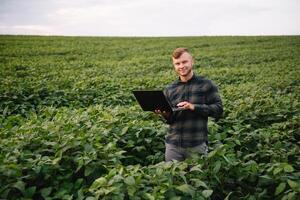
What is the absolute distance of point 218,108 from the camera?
4.39m

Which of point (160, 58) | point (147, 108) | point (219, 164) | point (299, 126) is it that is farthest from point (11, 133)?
point (160, 58)

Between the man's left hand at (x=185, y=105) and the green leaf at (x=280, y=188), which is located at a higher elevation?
the man's left hand at (x=185, y=105)

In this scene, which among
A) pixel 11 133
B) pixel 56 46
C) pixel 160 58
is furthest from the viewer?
pixel 56 46

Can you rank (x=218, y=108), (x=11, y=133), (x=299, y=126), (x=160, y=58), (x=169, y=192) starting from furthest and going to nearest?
(x=160, y=58) < (x=299, y=126) < (x=11, y=133) < (x=218, y=108) < (x=169, y=192)

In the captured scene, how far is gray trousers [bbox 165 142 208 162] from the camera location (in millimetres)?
4526

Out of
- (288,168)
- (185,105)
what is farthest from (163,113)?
(288,168)

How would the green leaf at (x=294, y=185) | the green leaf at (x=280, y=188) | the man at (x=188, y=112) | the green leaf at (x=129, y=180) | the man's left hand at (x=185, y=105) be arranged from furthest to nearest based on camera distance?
the man at (x=188, y=112) < the man's left hand at (x=185, y=105) < the green leaf at (x=280, y=188) < the green leaf at (x=294, y=185) < the green leaf at (x=129, y=180)

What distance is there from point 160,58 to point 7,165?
1969cm

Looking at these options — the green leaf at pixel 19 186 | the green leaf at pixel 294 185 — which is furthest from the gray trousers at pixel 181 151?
the green leaf at pixel 19 186

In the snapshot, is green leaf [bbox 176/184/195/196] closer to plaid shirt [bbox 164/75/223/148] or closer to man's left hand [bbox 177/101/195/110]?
man's left hand [bbox 177/101/195/110]

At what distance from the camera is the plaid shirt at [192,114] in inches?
177

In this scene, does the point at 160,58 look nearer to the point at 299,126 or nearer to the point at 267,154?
the point at 299,126

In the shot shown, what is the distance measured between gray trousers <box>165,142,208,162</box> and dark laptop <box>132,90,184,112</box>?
1.86ft

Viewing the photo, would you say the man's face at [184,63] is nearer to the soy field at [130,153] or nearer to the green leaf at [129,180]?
the soy field at [130,153]
